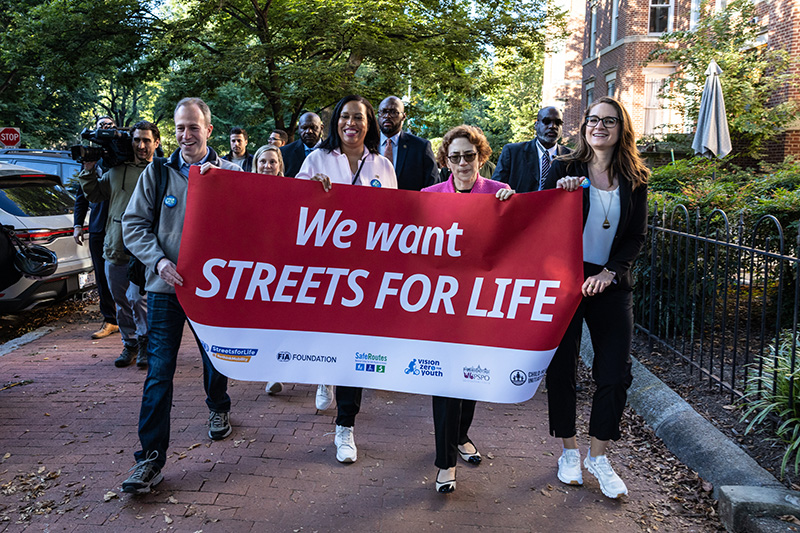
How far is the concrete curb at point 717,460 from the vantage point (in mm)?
3402

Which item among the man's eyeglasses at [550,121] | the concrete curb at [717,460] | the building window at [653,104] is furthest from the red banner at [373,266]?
the building window at [653,104]

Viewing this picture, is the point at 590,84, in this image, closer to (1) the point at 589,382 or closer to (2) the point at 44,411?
(1) the point at 589,382

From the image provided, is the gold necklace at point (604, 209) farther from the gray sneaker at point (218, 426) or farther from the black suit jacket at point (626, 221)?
the gray sneaker at point (218, 426)

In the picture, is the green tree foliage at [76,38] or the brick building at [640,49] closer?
the green tree foliage at [76,38]

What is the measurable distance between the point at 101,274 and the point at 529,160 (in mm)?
4705

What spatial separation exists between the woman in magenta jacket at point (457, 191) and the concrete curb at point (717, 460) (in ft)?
4.53

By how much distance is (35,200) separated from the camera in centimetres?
815

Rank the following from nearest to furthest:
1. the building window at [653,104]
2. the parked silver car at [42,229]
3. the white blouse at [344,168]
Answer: the white blouse at [344,168]
the parked silver car at [42,229]
the building window at [653,104]

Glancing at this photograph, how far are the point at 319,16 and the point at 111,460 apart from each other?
36.1 ft

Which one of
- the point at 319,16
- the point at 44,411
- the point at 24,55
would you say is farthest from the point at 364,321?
the point at 24,55

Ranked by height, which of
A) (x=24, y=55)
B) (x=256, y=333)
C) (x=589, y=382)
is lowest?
(x=589, y=382)

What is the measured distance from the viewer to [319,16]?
13.3m

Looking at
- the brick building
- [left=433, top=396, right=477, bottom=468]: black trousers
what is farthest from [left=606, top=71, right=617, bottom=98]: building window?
[left=433, top=396, right=477, bottom=468]: black trousers

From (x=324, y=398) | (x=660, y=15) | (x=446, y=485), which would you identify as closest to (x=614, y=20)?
(x=660, y=15)
